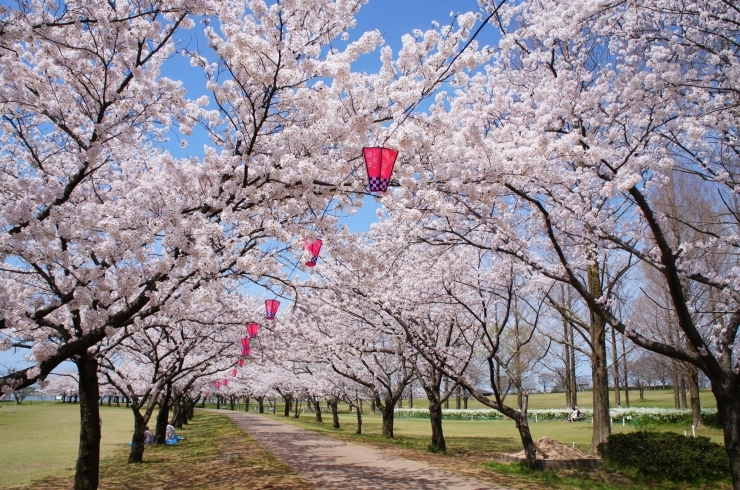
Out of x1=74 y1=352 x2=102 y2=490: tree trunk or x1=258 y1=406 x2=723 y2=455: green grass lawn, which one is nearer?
x1=74 y1=352 x2=102 y2=490: tree trunk

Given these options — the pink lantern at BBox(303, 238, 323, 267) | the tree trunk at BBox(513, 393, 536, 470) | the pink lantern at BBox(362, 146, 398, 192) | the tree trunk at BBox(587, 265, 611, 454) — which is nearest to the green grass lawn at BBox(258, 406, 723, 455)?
the tree trunk at BBox(587, 265, 611, 454)

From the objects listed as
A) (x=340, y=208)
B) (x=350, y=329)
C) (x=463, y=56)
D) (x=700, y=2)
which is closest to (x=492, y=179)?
(x=463, y=56)

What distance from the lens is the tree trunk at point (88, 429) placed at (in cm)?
→ 852

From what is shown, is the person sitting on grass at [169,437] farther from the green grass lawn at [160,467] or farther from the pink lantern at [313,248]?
the pink lantern at [313,248]

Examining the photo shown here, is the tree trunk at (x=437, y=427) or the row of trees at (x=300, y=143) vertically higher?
the row of trees at (x=300, y=143)

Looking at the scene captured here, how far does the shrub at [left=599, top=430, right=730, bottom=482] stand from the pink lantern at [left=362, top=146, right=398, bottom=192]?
921 centimetres

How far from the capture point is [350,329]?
1762 centimetres

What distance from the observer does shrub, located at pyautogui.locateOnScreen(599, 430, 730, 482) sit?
31.1 feet

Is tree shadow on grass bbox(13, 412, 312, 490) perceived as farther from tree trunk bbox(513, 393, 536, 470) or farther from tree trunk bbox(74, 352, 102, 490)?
tree trunk bbox(513, 393, 536, 470)

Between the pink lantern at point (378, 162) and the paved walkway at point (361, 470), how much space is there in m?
5.96

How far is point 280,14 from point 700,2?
5889 millimetres

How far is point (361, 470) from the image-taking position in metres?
10.6

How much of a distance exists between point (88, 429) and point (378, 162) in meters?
7.92

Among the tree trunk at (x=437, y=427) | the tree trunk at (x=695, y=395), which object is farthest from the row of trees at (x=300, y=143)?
the tree trunk at (x=695, y=395)
